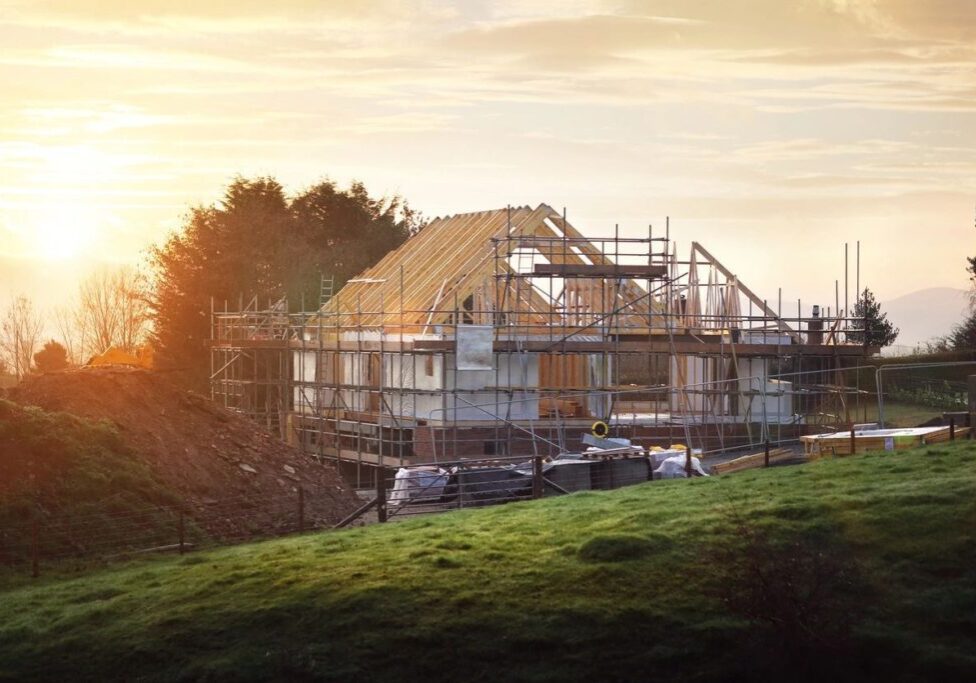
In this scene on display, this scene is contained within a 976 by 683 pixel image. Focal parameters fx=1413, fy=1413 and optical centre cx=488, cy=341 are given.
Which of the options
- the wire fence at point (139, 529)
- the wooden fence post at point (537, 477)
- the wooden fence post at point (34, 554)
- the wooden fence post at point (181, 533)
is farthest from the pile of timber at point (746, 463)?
the wooden fence post at point (34, 554)

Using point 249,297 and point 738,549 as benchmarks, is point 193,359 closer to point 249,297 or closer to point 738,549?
point 249,297

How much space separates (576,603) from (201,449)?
538 inches

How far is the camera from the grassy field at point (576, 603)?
14.3 metres

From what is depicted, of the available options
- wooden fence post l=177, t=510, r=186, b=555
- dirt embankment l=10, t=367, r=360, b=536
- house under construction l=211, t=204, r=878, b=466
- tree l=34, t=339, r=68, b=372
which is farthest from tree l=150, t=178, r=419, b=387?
wooden fence post l=177, t=510, r=186, b=555

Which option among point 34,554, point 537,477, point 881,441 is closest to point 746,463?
point 881,441

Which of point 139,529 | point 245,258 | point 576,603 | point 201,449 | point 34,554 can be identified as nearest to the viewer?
point 576,603

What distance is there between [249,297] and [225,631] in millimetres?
46687

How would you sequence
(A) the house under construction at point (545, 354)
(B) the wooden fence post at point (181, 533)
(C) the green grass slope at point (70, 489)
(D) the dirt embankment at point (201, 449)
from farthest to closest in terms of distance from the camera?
(A) the house under construction at point (545, 354) → (D) the dirt embankment at point (201, 449) → (C) the green grass slope at point (70, 489) → (B) the wooden fence post at point (181, 533)

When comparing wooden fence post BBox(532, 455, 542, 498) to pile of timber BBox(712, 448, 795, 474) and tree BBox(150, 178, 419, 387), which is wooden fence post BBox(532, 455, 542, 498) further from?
tree BBox(150, 178, 419, 387)

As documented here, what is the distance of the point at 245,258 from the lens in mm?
61906

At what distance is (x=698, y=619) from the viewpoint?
49.6 ft

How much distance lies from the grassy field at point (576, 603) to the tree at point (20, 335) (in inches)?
1953

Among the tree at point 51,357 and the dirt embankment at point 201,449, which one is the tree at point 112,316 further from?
the dirt embankment at point 201,449

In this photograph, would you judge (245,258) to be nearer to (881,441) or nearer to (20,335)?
(20,335)
